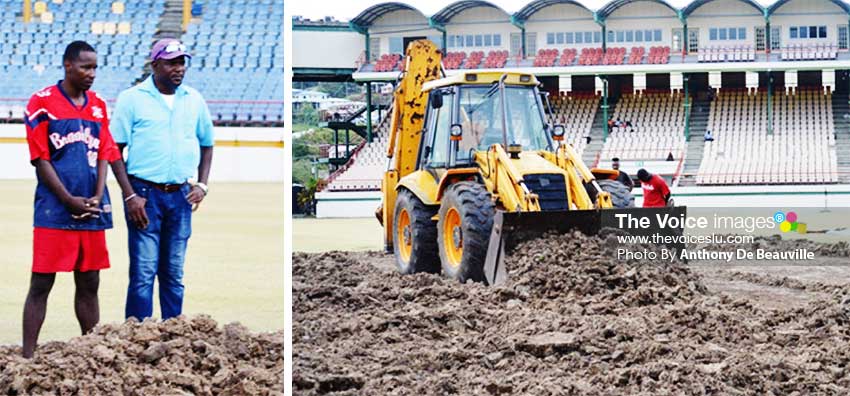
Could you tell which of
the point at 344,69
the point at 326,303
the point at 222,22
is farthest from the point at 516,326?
the point at 222,22

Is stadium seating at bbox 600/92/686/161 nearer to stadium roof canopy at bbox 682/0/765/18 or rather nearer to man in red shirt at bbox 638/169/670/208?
man in red shirt at bbox 638/169/670/208

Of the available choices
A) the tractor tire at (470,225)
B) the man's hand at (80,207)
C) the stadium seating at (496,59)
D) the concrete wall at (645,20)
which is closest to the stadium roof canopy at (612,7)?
the concrete wall at (645,20)

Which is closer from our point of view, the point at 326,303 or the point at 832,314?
the point at 832,314

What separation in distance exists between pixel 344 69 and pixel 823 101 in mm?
2116

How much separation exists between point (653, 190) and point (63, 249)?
8.61ft

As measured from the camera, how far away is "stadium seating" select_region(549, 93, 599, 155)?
6001 mm

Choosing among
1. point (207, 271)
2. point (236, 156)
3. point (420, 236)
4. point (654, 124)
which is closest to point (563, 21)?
point (654, 124)

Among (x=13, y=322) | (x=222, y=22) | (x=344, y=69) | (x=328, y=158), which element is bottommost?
(x=13, y=322)

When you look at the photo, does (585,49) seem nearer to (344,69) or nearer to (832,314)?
(344,69)

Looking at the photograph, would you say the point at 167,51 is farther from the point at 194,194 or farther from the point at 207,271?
the point at 207,271

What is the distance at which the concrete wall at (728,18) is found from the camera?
5.04 meters

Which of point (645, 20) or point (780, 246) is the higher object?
point (645, 20)

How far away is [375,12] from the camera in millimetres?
5215

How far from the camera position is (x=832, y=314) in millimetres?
4902
